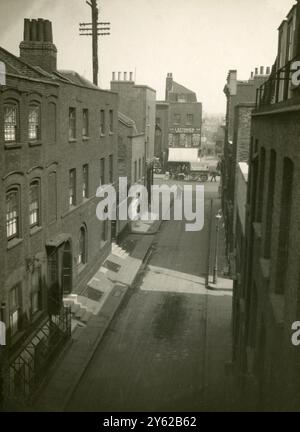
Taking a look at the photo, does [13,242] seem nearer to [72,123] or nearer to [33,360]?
[33,360]

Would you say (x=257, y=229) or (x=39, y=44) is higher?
(x=39, y=44)

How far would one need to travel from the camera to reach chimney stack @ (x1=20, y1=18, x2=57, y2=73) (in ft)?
64.0

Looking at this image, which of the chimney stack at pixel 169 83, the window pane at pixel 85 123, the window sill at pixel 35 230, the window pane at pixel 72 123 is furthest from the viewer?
the chimney stack at pixel 169 83

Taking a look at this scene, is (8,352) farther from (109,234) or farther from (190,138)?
(190,138)

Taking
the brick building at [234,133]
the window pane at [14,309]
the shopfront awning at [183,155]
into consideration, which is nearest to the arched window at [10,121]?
the window pane at [14,309]

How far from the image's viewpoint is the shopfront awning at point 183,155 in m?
67.5

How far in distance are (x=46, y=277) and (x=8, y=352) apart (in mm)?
4050

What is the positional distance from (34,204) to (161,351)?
723cm

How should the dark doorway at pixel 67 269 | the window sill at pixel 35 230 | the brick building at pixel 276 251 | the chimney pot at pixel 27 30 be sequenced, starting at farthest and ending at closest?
the dark doorway at pixel 67 269 < the chimney pot at pixel 27 30 < the window sill at pixel 35 230 < the brick building at pixel 276 251

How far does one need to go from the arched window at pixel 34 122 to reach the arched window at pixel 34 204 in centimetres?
162

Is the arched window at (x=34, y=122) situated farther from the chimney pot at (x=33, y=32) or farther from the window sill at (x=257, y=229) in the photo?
the window sill at (x=257, y=229)

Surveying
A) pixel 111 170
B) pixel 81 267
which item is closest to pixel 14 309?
pixel 81 267

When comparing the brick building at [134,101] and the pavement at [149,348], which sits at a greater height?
the brick building at [134,101]

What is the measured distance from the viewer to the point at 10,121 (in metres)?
14.8
